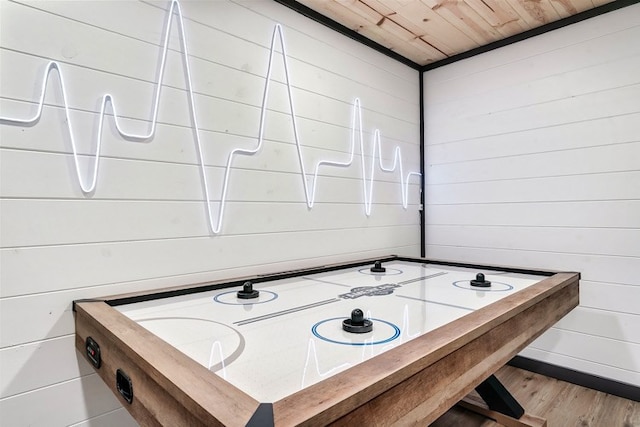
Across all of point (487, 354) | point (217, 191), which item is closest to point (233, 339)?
point (487, 354)

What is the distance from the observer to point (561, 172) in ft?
8.11

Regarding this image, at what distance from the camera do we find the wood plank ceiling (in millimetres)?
2252

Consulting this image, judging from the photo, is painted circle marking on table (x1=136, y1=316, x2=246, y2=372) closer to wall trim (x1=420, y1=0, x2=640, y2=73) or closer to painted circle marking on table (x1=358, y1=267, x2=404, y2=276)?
painted circle marking on table (x1=358, y1=267, x2=404, y2=276)

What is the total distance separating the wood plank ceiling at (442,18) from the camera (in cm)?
225

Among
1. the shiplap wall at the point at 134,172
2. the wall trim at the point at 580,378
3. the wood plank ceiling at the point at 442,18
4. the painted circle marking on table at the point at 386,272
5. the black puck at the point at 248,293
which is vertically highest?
the wood plank ceiling at the point at 442,18

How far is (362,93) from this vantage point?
8.75ft

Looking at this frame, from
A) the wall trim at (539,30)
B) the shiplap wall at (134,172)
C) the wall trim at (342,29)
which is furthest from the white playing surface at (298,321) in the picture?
the wall trim at (539,30)

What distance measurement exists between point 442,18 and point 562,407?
7.93 ft

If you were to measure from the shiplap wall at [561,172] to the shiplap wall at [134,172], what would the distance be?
3.84 feet

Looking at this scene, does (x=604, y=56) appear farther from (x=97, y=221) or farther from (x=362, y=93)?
(x=97, y=221)

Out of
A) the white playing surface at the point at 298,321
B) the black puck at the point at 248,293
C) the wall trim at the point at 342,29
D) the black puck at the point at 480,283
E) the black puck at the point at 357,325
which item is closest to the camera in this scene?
the white playing surface at the point at 298,321

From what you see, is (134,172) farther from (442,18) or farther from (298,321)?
(442,18)

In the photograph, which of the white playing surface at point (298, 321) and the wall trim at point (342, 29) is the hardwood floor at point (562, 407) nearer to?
the white playing surface at point (298, 321)

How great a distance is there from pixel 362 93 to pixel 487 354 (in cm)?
202
